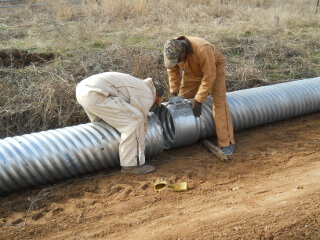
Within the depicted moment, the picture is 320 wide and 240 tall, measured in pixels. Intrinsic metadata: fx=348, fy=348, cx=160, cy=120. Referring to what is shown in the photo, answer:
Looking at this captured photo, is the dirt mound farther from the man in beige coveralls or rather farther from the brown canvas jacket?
the brown canvas jacket

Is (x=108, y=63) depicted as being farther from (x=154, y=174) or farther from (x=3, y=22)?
(x=3, y=22)

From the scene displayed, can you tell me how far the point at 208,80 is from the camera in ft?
16.1

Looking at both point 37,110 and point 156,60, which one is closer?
point 37,110

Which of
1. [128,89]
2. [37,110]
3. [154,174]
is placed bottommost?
[154,174]

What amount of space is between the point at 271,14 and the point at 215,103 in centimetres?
941

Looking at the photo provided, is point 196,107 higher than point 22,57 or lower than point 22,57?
lower

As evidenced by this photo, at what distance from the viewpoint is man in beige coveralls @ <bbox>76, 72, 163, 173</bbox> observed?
172 inches

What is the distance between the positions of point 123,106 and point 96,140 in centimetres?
58

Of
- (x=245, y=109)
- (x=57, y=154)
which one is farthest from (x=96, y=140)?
(x=245, y=109)

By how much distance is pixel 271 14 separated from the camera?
13.3 m

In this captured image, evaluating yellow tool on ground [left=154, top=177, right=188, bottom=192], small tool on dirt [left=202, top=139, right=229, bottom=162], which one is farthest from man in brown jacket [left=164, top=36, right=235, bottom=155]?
yellow tool on ground [left=154, top=177, right=188, bottom=192]

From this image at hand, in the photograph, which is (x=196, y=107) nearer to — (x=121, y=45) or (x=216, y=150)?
(x=216, y=150)

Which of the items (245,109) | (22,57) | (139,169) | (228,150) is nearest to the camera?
(139,169)

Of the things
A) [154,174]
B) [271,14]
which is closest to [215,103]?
[154,174]
